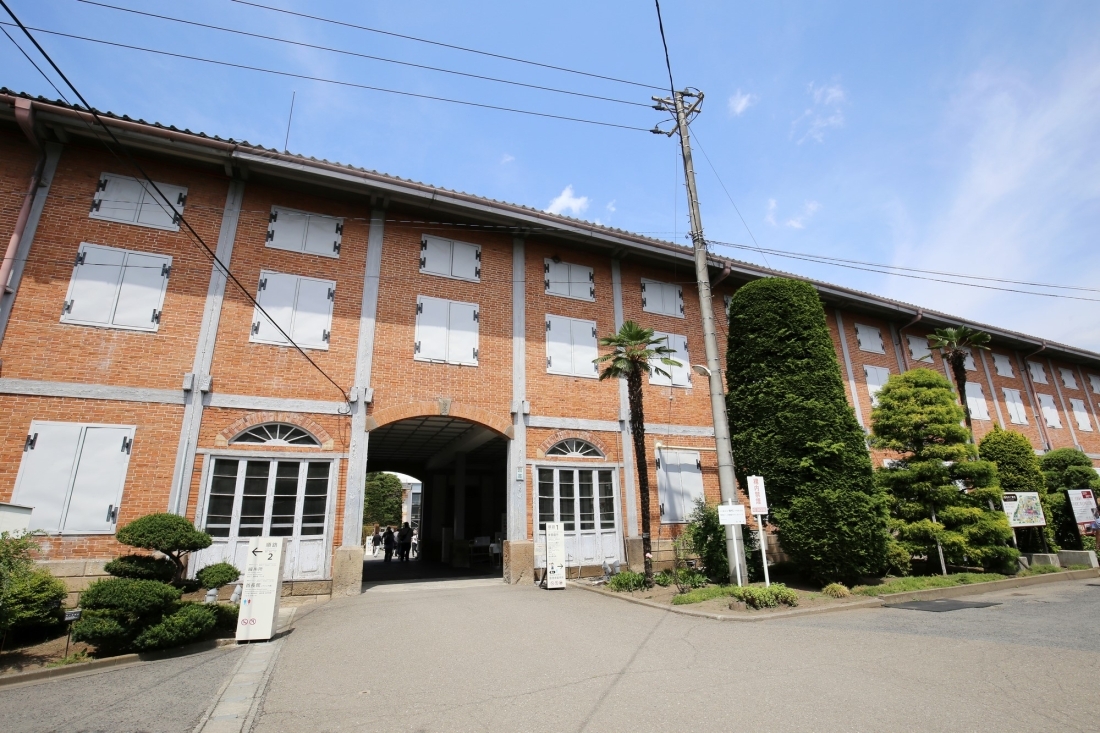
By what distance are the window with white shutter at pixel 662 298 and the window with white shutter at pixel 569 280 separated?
5.81 feet

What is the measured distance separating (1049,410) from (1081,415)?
10.1 ft

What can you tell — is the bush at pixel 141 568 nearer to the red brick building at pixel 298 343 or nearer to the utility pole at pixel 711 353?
the red brick building at pixel 298 343

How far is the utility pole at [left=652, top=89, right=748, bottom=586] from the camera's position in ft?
33.4

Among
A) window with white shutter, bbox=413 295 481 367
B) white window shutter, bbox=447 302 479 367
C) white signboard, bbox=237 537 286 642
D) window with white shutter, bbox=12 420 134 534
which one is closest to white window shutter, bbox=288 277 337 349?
window with white shutter, bbox=413 295 481 367

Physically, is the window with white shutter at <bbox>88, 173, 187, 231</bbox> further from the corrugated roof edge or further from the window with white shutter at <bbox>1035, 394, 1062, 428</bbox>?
the window with white shutter at <bbox>1035, 394, 1062, 428</bbox>

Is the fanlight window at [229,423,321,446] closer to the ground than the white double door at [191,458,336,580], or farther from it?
farther from it

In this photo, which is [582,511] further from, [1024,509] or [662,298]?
[1024,509]

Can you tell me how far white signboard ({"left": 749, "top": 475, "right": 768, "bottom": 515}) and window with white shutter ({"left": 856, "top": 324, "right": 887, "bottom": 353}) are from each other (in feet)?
41.0

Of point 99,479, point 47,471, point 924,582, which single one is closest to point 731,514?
point 924,582

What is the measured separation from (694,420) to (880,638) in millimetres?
9105

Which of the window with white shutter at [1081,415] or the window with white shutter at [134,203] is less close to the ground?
the window with white shutter at [134,203]

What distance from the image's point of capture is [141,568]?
7.23 m

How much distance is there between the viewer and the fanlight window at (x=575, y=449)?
13.6 meters

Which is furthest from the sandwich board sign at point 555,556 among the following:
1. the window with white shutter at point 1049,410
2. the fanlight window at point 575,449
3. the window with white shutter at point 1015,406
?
the window with white shutter at point 1049,410
